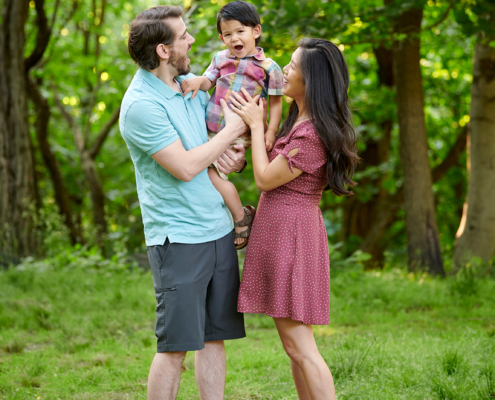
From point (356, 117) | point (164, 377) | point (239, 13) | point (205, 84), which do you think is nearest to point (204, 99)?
point (205, 84)

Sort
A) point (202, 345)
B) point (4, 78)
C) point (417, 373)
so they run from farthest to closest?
point (4, 78), point (417, 373), point (202, 345)

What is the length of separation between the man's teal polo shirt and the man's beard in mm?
106

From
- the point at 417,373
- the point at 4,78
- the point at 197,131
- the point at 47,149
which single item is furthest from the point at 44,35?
the point at 417,373

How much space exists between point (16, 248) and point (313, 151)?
5.59 m

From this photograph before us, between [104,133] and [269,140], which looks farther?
[104,133]

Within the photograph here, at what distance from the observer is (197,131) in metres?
2.30

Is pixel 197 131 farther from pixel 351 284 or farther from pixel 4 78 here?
pixel 4 78

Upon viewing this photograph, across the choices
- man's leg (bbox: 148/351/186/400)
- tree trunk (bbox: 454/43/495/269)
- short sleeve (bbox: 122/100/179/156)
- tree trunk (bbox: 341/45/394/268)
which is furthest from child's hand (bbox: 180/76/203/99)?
tree trunk (bbox: 341/45/394/268)

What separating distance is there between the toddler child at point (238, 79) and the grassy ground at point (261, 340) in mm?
1251

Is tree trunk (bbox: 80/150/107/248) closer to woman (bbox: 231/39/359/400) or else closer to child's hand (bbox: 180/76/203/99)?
child's hand (bbox: 180/76/203/99)

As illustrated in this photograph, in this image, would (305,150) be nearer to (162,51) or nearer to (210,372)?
(162,51)

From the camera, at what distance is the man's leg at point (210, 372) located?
237cm

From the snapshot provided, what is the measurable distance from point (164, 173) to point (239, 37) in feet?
2.51

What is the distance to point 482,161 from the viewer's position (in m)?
6.43
